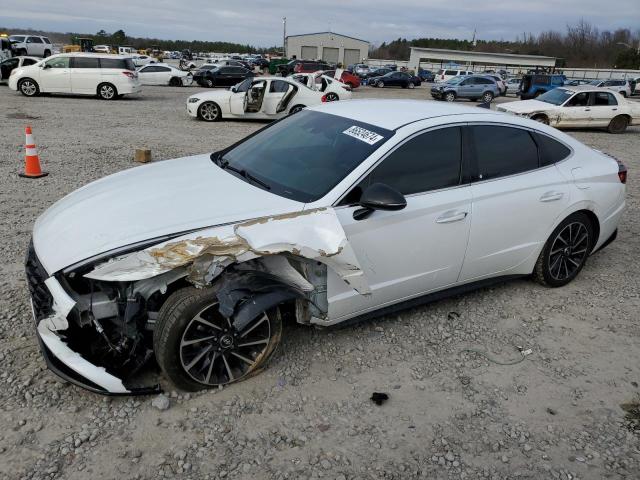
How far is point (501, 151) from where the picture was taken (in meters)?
3.94

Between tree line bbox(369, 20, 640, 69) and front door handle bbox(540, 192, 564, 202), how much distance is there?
8388cm

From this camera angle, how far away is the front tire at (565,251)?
171 inches

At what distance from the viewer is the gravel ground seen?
2.58 metres

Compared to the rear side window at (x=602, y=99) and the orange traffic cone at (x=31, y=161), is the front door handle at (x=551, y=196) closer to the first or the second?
Result: the orange traffic cone at (x=31, y=161)

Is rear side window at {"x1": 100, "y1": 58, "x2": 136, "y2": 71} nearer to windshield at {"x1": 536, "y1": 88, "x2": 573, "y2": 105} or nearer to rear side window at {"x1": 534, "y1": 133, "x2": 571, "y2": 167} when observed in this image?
windshield at {"x1": 536, "y1": 88, "x2": 573, "y2": 105}

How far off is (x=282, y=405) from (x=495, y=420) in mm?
1243

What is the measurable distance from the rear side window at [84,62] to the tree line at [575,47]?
249ft

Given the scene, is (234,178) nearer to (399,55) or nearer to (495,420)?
(495,420)

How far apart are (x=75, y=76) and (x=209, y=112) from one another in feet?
22.4

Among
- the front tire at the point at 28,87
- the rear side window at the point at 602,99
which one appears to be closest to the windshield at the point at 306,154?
the rear side window at the point at 602,99

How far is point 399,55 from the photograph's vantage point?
404 feet

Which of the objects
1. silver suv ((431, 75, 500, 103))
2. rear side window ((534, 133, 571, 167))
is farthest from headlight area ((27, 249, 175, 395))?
silver suv ((431, 75, 500, 103))

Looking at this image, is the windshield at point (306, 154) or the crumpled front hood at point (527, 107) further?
the crumpled front hood at point (527, 107)

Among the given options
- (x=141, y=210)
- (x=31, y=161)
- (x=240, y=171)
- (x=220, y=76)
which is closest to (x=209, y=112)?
(x=31, y=161)
